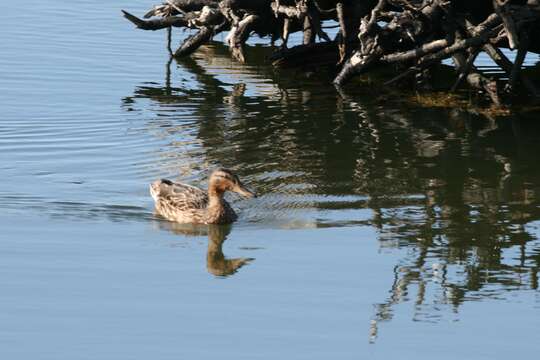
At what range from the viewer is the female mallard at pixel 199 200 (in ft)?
46.1

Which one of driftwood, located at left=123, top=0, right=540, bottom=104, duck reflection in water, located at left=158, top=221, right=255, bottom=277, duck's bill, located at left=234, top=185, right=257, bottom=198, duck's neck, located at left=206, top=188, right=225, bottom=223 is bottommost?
duck reflection in water, located at left=158, top=221, right=255, bottom=277

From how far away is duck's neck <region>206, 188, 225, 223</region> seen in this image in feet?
46.2

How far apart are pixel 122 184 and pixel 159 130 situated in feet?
9.95

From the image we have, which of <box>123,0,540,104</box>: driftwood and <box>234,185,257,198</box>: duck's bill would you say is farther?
<box>123,0,540,104</box>: driftwood

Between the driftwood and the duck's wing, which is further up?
the driftwood

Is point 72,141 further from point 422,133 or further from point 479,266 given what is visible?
point 479,266

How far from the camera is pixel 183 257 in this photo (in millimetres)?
12695

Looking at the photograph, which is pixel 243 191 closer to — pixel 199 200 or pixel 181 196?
pixel 199 200

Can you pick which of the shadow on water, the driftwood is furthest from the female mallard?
the driftwood

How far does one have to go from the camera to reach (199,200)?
14258 millimetres

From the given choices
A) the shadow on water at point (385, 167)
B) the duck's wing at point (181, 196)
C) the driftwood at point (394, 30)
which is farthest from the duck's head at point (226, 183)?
the driftwood at point (394, 30)

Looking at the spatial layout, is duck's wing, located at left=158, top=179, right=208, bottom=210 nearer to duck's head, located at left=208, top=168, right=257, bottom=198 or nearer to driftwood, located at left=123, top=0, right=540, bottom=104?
duck's head, located at left=208, top=168, right=257, bottom=198

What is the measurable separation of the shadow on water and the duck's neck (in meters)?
0.38

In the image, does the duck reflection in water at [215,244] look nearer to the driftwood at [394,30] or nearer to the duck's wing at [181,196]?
the duck's wing at [181,196]
